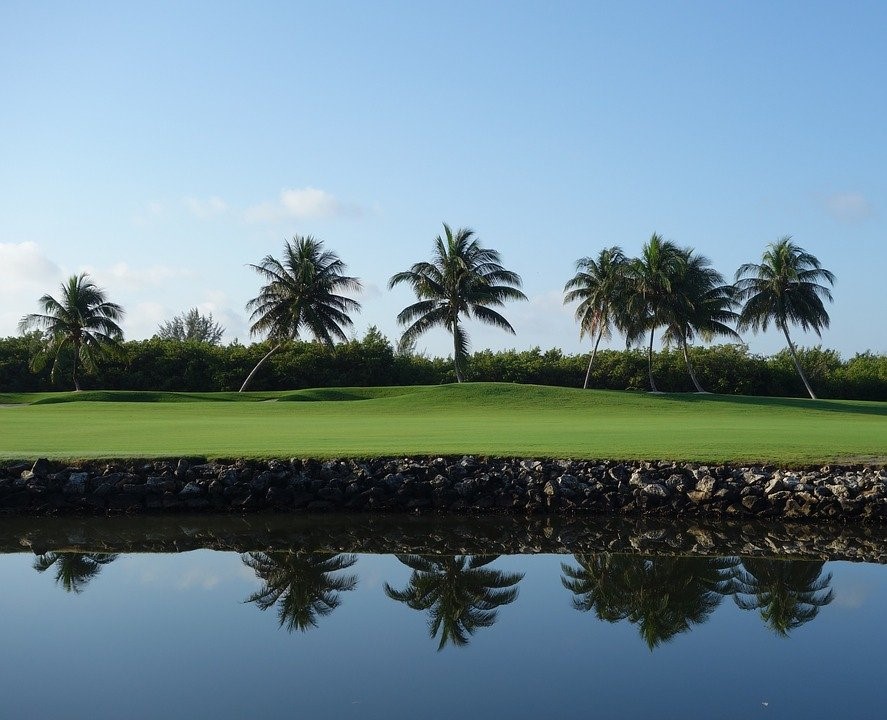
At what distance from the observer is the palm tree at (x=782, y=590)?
31.4 feet

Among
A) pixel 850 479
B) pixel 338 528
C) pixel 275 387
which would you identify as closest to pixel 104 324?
pixel 275 387

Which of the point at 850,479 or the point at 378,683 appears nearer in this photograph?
the point at 378,683

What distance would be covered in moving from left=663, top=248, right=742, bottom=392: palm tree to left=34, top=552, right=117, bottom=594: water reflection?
42180 mm

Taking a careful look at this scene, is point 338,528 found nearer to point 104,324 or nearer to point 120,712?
point 120,712

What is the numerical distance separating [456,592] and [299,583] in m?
2.08

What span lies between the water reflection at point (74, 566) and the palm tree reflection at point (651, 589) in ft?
20.9

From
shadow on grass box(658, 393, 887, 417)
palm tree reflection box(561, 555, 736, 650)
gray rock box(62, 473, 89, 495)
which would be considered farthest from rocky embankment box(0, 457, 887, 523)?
shadow on grass box(658, 393, 887, 417)

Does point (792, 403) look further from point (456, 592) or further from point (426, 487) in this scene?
point (456, 592)

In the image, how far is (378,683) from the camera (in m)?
7.67

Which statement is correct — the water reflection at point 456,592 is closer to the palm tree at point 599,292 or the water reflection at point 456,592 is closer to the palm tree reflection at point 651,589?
the palm tree reflection at point 651,589

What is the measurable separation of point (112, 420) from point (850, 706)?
26.9 metres

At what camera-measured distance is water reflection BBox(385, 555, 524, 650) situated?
9.45m

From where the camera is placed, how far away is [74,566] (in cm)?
1211

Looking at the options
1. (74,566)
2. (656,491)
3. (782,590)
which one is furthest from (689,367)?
(74,566)
